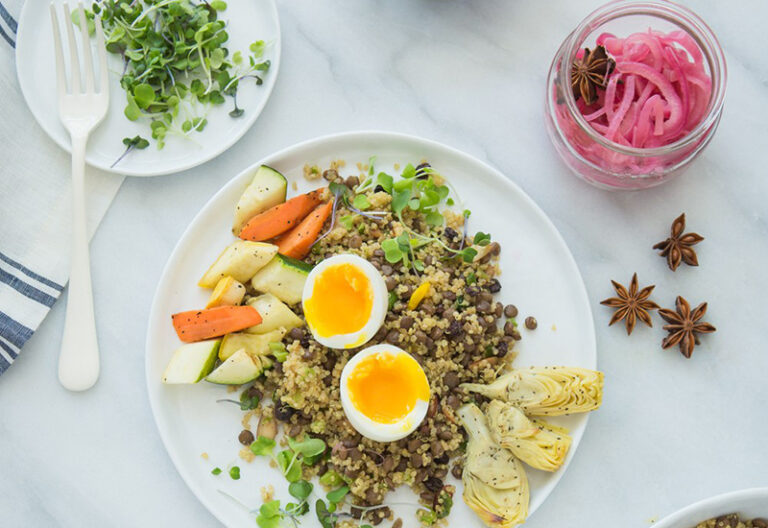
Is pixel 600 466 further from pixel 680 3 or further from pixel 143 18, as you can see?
pixel 143 18

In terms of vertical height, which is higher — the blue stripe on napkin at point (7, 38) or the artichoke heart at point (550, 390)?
the blue stripe on napkin at point (7, 38)

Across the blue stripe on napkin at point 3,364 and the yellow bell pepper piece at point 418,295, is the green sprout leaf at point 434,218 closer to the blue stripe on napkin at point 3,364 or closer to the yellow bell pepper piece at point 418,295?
the yellow bell pepper piece at point 418,295

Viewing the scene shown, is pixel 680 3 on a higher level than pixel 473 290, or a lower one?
higher

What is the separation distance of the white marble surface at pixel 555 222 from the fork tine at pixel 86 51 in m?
0.37

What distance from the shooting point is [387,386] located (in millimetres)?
2346

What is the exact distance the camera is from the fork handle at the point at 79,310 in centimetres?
258

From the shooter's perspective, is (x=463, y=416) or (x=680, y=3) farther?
(x=680, y=3)

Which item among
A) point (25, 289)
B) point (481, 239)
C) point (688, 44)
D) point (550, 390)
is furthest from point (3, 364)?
point (688, 44)

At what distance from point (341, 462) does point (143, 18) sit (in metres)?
1.75

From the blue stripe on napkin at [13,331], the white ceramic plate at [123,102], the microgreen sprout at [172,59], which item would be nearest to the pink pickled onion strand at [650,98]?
the white ceramic plate at [123,102]

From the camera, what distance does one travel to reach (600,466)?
2.60 metres

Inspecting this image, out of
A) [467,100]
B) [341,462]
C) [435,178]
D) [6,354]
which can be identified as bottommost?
[6,354]

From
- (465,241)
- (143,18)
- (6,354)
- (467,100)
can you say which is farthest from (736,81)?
(6,354)

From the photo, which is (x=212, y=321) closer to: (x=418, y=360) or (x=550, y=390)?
(x=418, y=360)
